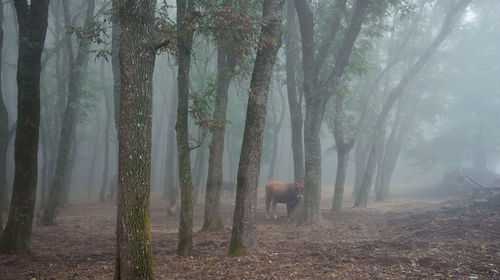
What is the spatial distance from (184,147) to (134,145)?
2775mm

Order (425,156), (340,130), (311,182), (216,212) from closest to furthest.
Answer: (216,212)
(311,182)
(340,130)
(425,156)

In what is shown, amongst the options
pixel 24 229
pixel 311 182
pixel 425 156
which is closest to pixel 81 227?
pixel 24 229

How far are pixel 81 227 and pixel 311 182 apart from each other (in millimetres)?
8507

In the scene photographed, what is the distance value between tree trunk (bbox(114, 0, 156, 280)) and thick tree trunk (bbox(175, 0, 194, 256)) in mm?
2316

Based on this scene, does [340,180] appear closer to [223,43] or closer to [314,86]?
[314,86]

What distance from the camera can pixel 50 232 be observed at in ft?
35.1

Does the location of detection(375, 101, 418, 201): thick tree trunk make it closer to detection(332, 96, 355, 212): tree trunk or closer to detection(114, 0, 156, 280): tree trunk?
detection(332, 96, 355, 212): tree trunk

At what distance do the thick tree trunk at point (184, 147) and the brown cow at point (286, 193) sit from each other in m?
7.38

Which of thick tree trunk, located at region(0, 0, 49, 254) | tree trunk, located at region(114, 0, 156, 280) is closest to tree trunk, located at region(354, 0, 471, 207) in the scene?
thick tree trunk, located at region(0, 0, 49, 254)

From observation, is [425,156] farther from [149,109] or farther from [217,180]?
[149,109]

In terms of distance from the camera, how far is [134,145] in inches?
182

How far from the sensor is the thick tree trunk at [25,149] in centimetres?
735

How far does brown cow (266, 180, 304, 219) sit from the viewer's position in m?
14.2

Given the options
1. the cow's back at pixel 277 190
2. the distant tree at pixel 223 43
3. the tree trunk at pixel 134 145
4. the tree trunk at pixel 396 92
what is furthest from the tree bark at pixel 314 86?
the tree trunk at pixel 134 145
